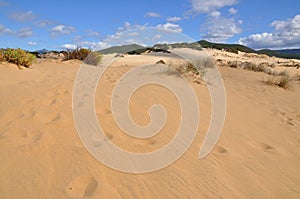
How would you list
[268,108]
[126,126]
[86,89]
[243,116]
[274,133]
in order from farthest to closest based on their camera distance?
[268,108] → [86,89] → [243,116] → [274,133] → [126,126]

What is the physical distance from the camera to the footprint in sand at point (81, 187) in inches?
63.7

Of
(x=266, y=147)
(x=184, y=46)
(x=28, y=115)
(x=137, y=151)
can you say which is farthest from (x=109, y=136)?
(x=184, y=46)

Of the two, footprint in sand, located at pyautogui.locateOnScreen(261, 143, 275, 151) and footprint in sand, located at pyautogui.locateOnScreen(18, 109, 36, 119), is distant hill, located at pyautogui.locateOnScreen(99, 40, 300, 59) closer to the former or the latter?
footprint in sand, located at pyautogui.locateOnScreen(18, 109, 36, 119)

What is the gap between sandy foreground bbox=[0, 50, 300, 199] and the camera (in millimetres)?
1716

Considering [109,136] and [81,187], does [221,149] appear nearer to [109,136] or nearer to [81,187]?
[109,136]

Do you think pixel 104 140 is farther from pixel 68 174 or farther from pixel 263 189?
pixel 263 189

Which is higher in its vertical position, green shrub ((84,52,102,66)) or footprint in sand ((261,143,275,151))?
green shrub ((84,52,102,66))

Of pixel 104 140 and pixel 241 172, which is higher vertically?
pixel 104 140

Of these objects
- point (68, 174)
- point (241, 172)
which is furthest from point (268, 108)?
point (68, 174)

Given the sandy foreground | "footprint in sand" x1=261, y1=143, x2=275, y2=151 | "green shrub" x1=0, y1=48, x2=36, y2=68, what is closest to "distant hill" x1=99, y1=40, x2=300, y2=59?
"green shrub" x1=0, y1=48, x2=36, y2=68

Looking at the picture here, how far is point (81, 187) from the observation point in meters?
1.70

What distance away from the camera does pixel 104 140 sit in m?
2.40

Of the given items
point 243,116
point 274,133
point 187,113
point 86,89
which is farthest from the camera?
point 86,89

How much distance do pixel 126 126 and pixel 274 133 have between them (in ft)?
6.50
